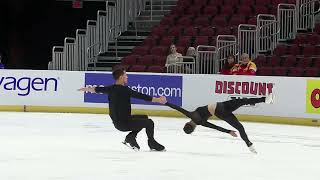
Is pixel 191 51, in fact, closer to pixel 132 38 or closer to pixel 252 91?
pixel 252 91

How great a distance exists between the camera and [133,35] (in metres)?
22.4

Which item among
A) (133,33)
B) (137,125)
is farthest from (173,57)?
(137,125)

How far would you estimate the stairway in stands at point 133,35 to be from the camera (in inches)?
840

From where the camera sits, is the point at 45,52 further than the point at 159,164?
Yes

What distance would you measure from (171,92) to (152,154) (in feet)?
22.5

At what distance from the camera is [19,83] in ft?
56.9

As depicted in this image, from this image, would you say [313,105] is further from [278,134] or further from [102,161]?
[102,161]

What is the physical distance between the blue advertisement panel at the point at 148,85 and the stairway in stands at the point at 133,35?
3.84m

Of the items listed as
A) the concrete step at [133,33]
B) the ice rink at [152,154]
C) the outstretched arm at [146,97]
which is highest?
the concrete step at [133,33]

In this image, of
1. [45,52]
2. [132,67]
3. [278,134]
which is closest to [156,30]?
[132,67]

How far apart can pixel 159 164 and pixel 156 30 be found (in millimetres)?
12747

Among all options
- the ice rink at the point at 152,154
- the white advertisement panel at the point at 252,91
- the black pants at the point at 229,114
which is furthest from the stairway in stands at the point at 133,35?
the black pants at the point at 229,114

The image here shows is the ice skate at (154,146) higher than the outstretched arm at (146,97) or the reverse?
the reverse

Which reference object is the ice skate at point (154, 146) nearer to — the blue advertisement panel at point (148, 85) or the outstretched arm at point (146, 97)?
the outstretched arm at point (146, 97)
